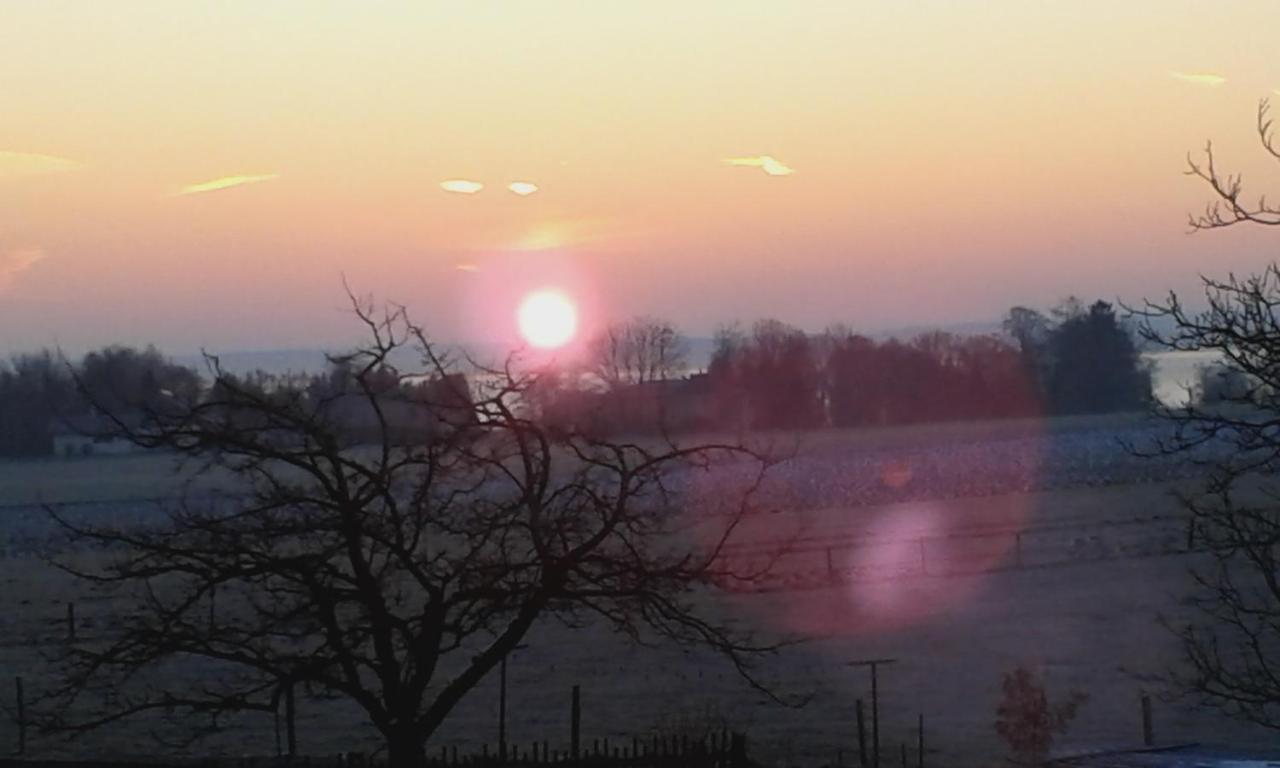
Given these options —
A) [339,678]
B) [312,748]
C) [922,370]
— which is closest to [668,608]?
[339,678]

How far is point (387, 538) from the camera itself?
35.8 ft

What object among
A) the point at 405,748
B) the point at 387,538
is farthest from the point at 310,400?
the point at 405,748

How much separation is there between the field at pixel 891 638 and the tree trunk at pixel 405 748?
8.79 feet

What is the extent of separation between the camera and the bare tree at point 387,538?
34.8 feet

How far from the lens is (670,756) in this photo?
1307 cm

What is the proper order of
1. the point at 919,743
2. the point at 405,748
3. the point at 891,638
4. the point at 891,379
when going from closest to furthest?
the point at 405,748 < the point at 919,743 < the point at 891,638 < the point at 891,379

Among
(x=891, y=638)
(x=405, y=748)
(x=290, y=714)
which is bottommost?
(x=891, y=638)

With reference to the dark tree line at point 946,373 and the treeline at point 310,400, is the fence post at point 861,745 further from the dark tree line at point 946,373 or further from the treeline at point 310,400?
the dark tree line at point 946,373

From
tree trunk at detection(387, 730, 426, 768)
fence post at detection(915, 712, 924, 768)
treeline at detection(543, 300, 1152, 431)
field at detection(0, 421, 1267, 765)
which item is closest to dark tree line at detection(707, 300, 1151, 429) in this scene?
treeline at detection(543, 300, 1152, 431)

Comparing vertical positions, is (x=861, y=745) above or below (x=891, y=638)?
below

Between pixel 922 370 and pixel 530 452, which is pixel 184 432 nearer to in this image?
pixel 530 452

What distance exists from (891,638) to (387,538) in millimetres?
20453

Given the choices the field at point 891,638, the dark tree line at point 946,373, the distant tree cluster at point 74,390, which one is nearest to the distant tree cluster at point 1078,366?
the dark tree line at point 946,373

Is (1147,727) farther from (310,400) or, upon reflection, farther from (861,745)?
(310,400)
